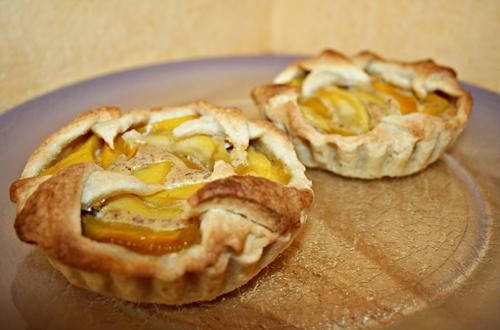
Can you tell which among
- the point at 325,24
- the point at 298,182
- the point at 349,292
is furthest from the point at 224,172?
the point at 325,24

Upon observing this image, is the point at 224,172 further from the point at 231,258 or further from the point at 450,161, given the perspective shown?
the point at 450,161

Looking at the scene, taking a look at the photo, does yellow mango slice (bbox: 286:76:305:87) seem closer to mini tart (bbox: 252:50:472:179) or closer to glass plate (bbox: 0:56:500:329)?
mini tart (bbox: 252:50:472:179)

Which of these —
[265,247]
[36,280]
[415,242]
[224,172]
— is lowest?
[415,242]

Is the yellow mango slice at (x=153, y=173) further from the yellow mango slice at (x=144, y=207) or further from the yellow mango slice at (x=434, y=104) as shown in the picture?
the yellow mango slice at (x=434, y=104)

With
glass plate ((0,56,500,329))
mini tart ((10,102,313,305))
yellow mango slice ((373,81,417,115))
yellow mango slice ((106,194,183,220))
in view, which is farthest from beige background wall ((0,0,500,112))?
yellow mango slice ((106,194,183,220))

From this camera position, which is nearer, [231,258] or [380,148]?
[231,258]

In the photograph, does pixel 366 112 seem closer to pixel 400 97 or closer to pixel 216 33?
pixel 400 97
